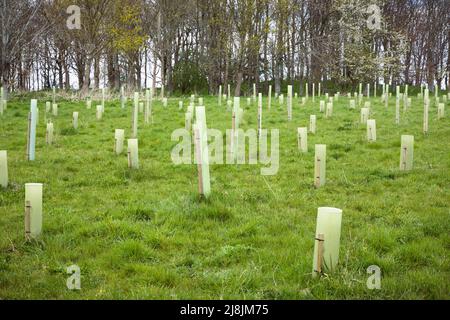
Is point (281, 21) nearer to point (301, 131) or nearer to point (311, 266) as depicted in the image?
point (301, 131)

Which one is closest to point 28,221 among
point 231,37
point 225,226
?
point 225,226

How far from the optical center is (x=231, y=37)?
33250 mm

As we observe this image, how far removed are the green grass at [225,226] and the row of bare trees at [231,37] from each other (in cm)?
2207

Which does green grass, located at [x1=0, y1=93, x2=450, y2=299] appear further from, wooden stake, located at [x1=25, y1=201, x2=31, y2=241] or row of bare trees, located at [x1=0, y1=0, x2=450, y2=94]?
row of bare trees, located at [x1=0, y1=0, x2=450, y2=94]

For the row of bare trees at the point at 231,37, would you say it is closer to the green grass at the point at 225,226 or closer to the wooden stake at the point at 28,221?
the green grass at the point at 225,226

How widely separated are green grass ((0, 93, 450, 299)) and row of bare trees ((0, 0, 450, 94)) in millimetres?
22069

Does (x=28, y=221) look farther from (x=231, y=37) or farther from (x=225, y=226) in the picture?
(x=231, y=37)

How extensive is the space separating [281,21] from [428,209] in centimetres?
2936

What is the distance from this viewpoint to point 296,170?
370 inches

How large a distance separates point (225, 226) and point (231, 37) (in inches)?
1135

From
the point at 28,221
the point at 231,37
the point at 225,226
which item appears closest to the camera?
the point at 28,221

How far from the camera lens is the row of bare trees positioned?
32.0 m

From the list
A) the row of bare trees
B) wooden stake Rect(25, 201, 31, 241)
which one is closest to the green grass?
wooden stake Rect(25, 201, 31, 241)

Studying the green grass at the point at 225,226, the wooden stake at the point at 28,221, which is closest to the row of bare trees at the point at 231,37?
the green grass at the point at 225,226
